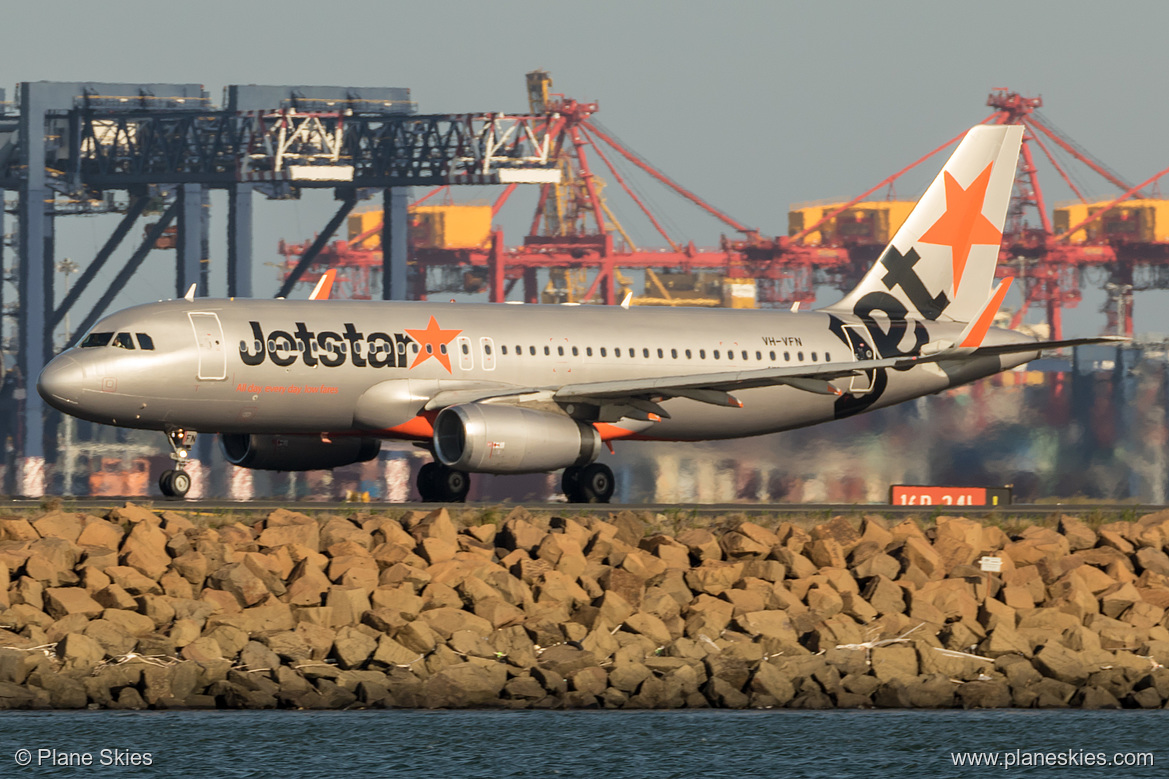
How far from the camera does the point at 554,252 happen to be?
431ft

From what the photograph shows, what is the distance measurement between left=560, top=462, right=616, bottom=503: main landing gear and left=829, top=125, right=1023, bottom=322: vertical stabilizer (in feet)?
26.2

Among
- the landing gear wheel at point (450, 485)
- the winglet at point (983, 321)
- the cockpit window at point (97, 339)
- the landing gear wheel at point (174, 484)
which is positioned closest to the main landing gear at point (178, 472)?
the landing gear wheel at point (174, 484)

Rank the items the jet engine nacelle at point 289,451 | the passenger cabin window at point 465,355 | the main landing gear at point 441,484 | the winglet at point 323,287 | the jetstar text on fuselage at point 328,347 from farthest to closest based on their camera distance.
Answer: the winglet at point 323,287 → the main landing gear at point 441,484 → the jet engine nacelle at point 289,451 → the passenger cabin window at point 465,355 → the jetstar text on fuselage at point 328,347

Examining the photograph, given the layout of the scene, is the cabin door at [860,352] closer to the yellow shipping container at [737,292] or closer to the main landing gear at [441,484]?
the main landing gear at [441,484]

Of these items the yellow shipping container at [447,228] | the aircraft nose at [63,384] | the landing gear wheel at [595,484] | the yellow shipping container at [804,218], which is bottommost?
the landing gear wheel at [595,484]

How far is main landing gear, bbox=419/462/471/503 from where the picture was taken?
33.0 m

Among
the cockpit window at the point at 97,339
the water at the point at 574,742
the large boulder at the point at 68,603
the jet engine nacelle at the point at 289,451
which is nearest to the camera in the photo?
the water at the point at 574,742

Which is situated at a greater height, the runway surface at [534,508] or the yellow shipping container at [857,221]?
the yellow shipping container at [857,221]

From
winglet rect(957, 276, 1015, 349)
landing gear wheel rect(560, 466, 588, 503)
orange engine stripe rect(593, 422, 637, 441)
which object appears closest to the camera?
landing gear wheel rect(560, 466, 588, 503)

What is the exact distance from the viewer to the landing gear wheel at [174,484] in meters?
30.4

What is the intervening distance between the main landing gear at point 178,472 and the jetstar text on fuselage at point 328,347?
6.22 feet

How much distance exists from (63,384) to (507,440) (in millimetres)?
7263

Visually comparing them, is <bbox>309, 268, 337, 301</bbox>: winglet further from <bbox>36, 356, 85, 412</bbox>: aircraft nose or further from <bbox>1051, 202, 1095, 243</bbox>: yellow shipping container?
<bbox>1051, 202, 1095, 243</bbox>: yellow shipping container

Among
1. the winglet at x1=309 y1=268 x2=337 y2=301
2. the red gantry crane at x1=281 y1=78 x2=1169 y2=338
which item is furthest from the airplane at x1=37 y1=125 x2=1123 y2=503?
the red gantry crane at x1=281 y1=78 x2=1169 y2=338
